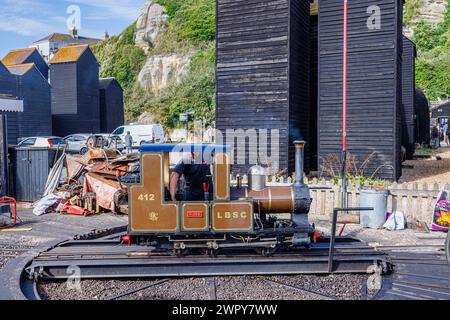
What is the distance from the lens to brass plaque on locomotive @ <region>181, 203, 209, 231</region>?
268 inches

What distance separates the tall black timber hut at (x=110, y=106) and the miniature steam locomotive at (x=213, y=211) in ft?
123

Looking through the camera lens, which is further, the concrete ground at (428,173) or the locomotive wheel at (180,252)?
the concrete ground at (428,173)

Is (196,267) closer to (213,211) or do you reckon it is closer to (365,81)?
(213,211)

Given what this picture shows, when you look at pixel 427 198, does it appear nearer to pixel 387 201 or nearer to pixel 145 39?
pixel 387 201

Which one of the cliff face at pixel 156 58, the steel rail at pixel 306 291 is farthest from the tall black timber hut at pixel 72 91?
the steel rail at pixel 306 291

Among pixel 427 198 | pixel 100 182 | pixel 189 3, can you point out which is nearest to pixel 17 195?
pixel 100 182

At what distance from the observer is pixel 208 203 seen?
681 centimetres

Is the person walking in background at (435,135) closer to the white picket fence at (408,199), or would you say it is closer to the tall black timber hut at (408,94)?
the tall black timber hut at (408,94)

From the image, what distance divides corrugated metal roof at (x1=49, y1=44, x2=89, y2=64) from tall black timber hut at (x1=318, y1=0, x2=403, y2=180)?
1091 inches

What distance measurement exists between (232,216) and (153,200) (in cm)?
125

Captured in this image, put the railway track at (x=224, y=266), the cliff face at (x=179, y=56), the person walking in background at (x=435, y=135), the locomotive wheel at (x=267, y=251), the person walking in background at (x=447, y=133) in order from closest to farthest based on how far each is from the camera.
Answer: the railway track at (x=224, y=266)
the locomotive wheel at (x=267, y=251)
the person walking in background at (x=435, y=135)
the person walking in background at (x=447, y=133)
the cliff face at (x=179, y=56)

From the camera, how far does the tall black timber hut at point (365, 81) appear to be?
52.3 feet

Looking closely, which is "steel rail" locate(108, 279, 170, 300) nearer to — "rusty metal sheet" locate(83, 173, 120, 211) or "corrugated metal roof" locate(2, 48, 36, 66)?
"rusty metal sheet" locate(83, 173, 120, 211)

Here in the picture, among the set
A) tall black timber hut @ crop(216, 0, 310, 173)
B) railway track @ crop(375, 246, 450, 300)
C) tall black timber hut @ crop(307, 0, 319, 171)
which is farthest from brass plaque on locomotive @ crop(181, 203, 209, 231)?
tall black timber hut @ crop(307, 0, 319, 171)
